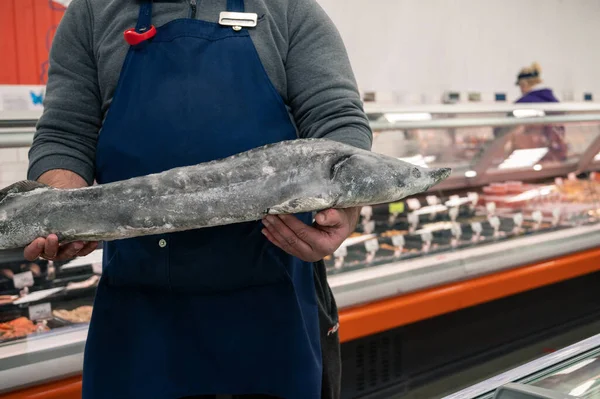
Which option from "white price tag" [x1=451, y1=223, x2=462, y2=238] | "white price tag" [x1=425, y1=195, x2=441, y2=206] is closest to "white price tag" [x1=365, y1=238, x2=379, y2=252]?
"white price tag" [x1=451, y1=223, x2=462, y2=238]

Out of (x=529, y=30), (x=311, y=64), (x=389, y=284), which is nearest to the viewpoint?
(x=311, y=64)

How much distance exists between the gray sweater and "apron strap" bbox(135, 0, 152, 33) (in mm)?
20

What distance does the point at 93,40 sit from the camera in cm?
134

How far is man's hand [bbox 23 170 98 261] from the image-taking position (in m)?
1.18

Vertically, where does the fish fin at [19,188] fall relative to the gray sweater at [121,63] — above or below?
below

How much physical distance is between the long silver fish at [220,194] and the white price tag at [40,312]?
50.7 inches

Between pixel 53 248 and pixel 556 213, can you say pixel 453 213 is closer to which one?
pixel 556 213

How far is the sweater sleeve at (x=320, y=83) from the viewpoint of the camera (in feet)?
4.22

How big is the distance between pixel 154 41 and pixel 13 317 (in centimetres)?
153

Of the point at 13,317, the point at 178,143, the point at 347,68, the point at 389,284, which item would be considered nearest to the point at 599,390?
the point at 347,68

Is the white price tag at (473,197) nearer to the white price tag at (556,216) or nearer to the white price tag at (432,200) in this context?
the white price tag at (432,200)

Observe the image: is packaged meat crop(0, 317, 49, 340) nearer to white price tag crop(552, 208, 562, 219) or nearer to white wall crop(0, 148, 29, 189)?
white wall crop(0, 148, 29, 189)


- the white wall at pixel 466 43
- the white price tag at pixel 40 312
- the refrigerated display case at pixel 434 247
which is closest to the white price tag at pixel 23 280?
the refrigerated display case at pixel 434 247

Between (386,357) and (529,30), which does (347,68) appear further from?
(529,30)
